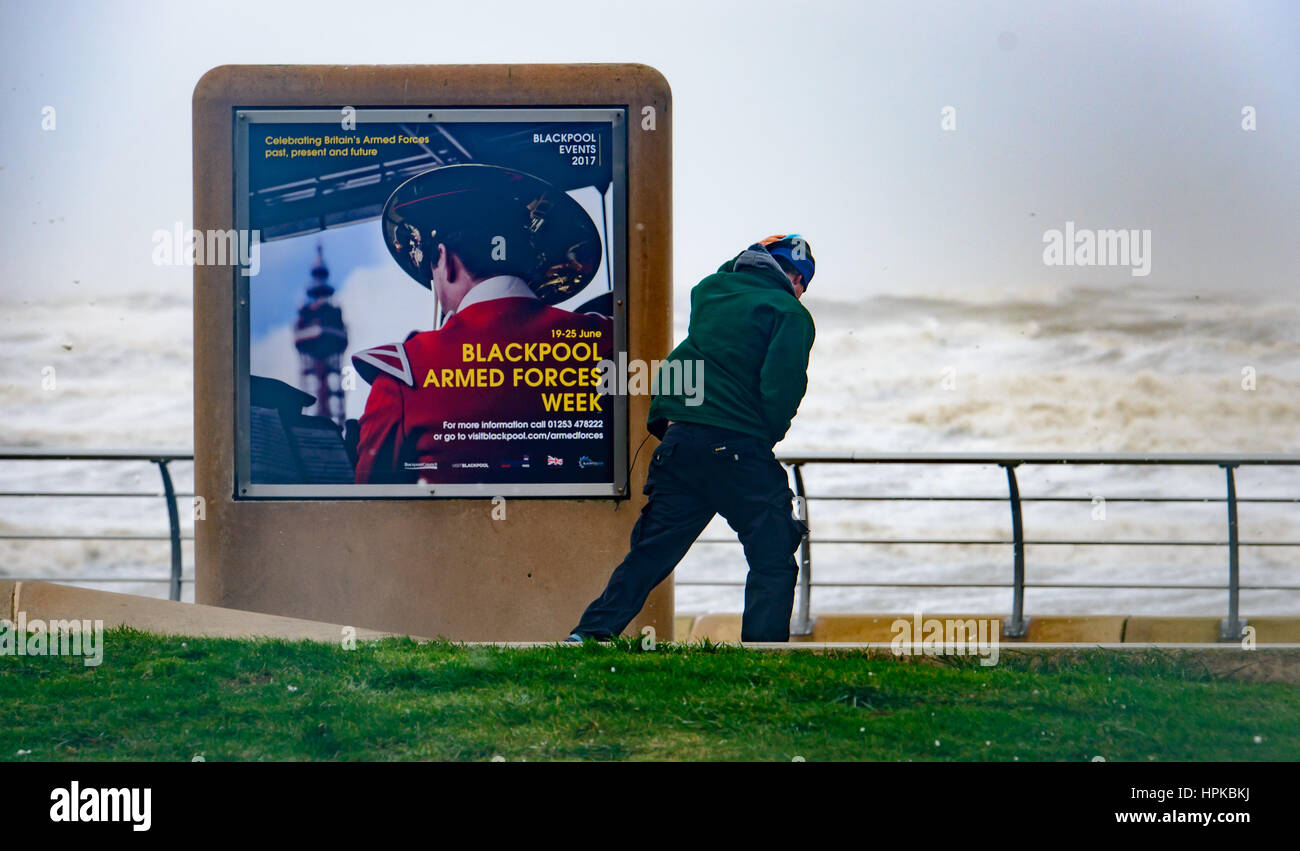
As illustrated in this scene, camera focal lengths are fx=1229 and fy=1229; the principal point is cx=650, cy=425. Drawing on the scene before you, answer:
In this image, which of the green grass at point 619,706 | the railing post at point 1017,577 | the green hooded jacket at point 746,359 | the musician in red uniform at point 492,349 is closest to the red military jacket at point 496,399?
the musician in red uniform at point 492,349

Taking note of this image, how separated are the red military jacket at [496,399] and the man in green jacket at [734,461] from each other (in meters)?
1.24

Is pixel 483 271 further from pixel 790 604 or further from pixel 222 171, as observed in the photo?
pixel 790 604

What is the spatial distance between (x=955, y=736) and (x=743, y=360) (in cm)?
214

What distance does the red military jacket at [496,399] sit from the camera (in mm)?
6793

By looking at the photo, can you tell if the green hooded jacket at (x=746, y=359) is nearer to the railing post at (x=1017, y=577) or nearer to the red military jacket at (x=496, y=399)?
the red military jacket at (x=496, y=399)

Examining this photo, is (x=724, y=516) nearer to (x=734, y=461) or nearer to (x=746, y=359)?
(x=734, y=461)

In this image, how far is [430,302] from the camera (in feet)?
22.4

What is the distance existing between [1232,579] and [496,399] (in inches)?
184

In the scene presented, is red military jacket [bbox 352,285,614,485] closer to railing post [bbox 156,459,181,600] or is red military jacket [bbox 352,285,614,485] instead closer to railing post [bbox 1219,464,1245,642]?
railing post [bbox 156,459,181,600]

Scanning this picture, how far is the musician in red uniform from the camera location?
6797 mm

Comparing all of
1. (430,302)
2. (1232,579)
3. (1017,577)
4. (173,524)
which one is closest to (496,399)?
(430,302)

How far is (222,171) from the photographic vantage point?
6836mm
